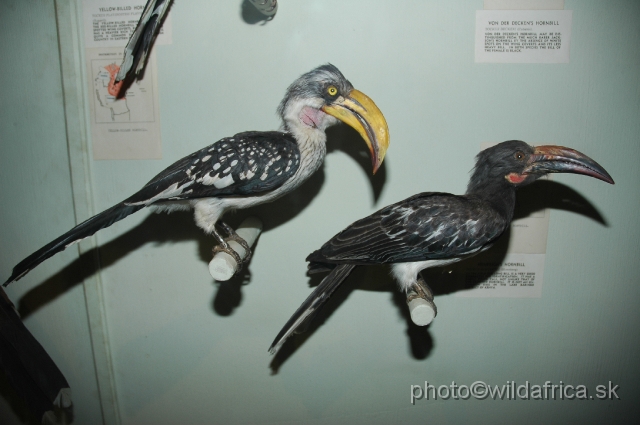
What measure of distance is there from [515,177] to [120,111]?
44.4 inches

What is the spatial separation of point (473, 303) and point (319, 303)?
579 millimetres

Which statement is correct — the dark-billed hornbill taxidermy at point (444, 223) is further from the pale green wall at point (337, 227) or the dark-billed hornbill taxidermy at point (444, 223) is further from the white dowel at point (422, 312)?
the pale green wall at point (337, 227)

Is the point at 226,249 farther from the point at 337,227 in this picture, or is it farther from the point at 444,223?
the point at 444,223

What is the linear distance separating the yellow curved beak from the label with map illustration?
55 centimetres

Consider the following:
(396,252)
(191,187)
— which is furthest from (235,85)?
(396,252)

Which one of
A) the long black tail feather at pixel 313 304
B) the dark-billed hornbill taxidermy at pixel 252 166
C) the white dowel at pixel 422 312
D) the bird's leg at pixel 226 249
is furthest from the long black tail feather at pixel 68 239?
the white dowel at pixel 422 312

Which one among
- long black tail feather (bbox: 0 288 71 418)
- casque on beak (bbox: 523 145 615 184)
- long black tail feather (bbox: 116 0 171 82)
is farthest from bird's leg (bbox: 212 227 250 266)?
casque on beak (bbox: 523 145 615 184)

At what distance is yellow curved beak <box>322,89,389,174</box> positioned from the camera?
80 cm

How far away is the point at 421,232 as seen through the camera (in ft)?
2.67

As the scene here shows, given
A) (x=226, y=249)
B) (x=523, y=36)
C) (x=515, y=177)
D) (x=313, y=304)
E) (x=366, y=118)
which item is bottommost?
(x=313, y=304)

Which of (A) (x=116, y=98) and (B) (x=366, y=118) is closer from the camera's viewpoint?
(B) (x=366, y=118)

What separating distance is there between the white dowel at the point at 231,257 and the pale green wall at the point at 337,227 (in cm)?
8

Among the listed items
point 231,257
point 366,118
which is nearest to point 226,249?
point 231,257

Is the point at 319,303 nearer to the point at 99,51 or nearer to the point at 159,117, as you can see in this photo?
the point at 159,117
